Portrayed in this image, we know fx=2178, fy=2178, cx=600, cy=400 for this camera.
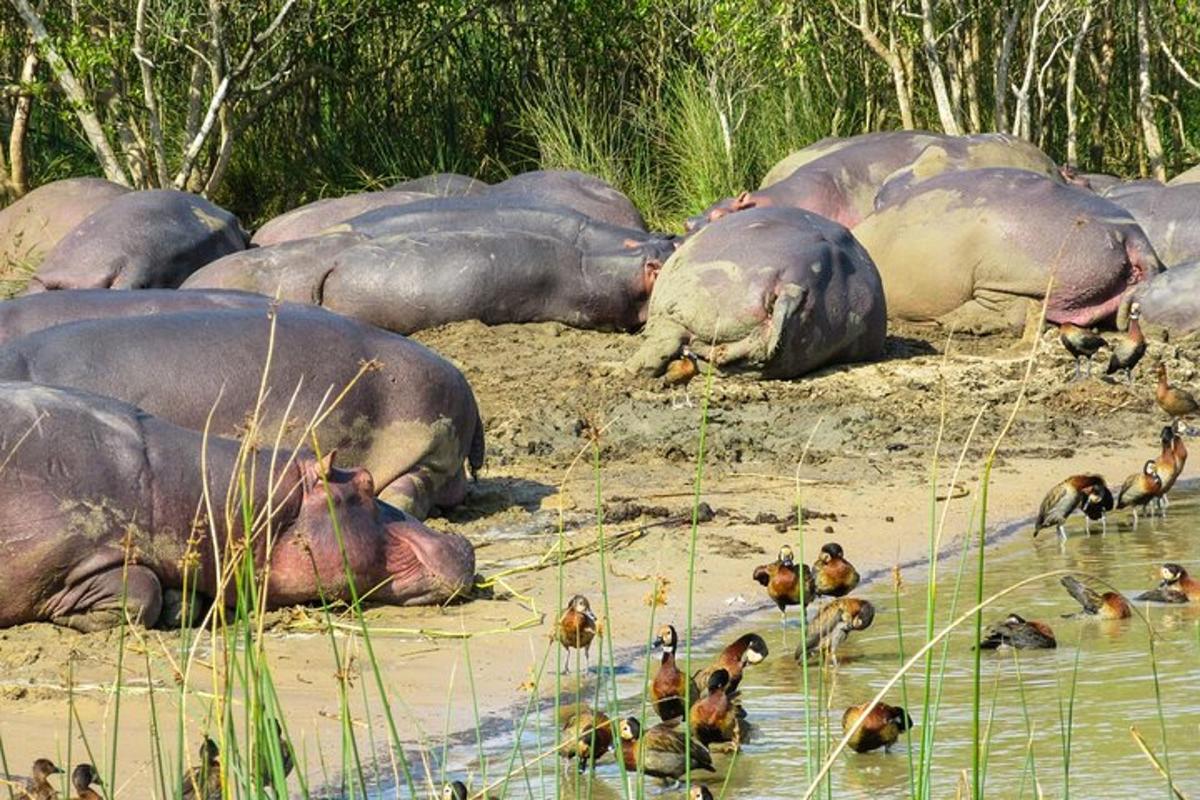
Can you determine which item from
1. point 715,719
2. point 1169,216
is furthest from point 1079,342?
point 715,719

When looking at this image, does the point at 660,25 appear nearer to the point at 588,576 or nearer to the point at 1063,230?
the point at 1063,230

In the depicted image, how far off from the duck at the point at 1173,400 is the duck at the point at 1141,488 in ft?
5.52

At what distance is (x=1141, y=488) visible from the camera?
27.3 feet

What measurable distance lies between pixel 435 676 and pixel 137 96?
11.3 m

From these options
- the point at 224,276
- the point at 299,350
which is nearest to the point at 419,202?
the point at 224,276

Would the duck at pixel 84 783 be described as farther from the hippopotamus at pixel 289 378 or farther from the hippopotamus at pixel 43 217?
the hippopotamus at pixel 43 217

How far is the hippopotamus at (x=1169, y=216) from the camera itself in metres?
12.8

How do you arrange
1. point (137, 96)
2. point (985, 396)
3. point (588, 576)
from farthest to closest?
point (137, 96)
point (985, 396)
point (588, 576)

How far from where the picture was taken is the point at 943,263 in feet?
39.6

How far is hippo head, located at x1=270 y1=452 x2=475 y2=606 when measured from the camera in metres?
6.30

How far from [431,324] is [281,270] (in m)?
0.84

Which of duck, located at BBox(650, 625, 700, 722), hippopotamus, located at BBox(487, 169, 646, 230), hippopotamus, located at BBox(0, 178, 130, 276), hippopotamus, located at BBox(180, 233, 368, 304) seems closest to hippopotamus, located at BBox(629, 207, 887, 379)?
hippopotamus, located at BBox(180, 233, 368, 304)

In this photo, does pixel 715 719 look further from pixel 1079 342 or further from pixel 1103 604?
pixel 1079 342

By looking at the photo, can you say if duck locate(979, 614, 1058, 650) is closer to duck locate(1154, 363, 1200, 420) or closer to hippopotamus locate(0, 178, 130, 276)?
duck locate(1154, 363, 1200, 420)
